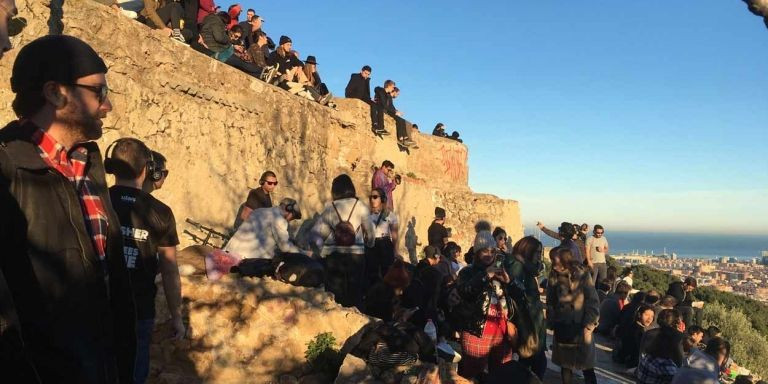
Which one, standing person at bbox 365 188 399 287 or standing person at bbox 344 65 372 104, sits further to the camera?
standing person at bbox 344 65 372 104

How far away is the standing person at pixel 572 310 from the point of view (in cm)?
585

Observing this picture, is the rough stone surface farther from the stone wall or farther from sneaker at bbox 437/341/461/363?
the stone wall

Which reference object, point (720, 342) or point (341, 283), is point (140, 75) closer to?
point (341, 283)

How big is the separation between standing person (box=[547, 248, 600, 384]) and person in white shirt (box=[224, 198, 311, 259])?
3054mm

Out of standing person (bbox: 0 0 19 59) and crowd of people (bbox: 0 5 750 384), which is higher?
standing person (bbox: 0 0 19 59)

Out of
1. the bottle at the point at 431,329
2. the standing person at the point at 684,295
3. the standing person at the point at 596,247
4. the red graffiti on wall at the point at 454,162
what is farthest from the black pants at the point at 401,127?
the bottle at the point at 431,329

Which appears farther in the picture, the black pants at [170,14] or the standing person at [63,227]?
the black pants at [170,14]

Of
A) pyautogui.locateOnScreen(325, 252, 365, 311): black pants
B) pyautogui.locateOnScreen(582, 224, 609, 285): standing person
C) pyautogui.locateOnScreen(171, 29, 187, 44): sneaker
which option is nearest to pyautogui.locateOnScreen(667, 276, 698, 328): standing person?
pyautogui.locateOnScreen(582, 224, 609, 285): standing person

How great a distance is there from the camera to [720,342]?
6672mm

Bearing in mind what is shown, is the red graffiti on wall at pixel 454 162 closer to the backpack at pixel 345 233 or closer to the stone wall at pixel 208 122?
the stone wall at pixel 208 122

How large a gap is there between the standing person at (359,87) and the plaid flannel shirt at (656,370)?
10.2 meters

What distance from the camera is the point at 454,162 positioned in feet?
65.4

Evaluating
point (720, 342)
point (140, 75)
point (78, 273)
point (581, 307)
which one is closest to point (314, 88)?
point (140, 75)

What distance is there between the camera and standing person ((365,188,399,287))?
21.6 feet
